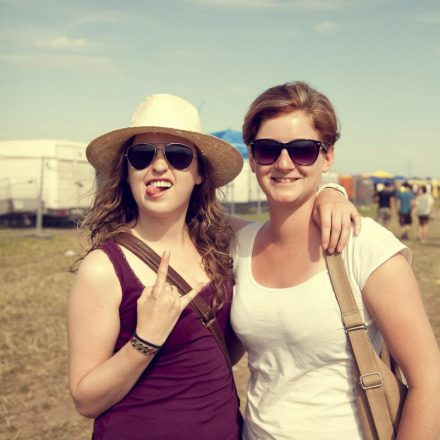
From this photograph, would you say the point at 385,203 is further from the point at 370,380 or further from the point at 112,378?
the point at 112,378

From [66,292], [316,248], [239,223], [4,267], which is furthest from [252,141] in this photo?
[4,267]

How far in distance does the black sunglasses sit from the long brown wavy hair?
46 cm

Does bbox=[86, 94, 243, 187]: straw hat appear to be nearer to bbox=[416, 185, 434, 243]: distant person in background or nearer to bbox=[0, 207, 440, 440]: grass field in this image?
bbox=[0, 207, 440, 440]: grass field

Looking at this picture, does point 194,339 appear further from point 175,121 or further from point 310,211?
point 175,121

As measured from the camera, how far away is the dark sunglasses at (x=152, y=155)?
2037 mm

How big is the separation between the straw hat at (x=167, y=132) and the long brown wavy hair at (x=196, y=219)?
43 mm

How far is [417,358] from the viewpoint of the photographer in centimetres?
167

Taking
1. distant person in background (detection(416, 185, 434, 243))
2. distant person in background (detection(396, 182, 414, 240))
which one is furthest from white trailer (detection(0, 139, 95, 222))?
distant person in background (detection(416, 185, 434, 243))

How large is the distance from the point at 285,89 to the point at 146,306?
0.90 m

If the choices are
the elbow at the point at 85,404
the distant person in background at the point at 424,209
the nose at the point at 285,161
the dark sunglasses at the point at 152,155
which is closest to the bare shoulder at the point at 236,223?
the dark sunglasses at the point at 152,155

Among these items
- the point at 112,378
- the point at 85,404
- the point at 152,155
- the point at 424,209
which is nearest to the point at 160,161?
the point at 152,155

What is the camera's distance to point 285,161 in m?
1.89

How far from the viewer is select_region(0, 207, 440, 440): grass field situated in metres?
4.23

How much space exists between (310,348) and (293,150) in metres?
0.69
